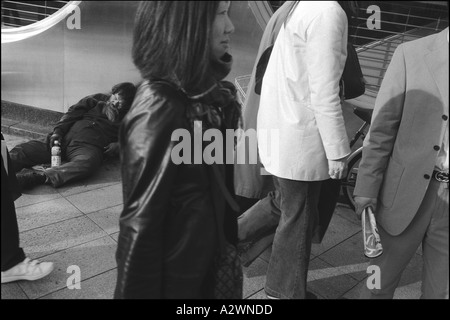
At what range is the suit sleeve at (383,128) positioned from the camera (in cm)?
217

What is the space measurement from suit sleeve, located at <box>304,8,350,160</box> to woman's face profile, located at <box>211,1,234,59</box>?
683 millimetres

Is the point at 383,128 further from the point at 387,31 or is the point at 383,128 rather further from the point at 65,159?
the point at 65,159

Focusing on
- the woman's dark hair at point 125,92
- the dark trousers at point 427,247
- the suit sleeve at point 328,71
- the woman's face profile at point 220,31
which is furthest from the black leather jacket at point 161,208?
the woman's dark hair at point 125,92

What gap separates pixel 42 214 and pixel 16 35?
3832 mm

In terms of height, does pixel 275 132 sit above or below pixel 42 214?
above

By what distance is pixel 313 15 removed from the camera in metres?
2.24

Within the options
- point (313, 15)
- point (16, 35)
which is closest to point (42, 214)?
point (313, 15)

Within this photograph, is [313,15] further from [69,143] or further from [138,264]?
[69,143]

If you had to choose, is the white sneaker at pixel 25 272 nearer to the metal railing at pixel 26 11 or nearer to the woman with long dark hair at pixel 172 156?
the woman with long dark hair at pixel 172 156

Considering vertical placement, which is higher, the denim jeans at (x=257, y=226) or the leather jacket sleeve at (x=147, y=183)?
the leather jacket sleeve at (x=147, y=183)

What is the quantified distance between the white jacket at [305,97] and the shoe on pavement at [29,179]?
2859mm

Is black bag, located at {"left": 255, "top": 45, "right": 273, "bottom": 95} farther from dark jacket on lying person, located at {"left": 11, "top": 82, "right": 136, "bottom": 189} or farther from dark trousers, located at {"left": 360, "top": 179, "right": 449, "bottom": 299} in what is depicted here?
dark jacket on lying person, located at {"left": 11, "top": 82, "right": 136, "bottom": 189}

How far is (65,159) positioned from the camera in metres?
5.13
